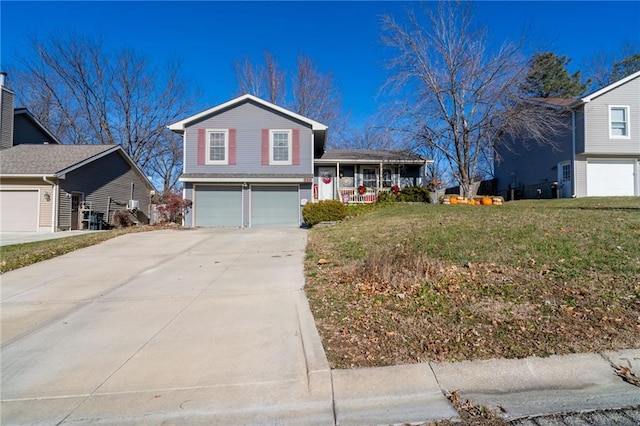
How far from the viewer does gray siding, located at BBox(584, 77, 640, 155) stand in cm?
1809

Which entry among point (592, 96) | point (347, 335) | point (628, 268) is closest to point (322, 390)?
point (347, 335)

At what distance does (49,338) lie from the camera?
4.10m

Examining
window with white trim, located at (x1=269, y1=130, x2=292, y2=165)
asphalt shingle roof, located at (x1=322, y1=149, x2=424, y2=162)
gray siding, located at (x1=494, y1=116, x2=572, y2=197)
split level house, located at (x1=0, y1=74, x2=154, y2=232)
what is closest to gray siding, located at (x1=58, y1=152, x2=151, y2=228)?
split level house, located at (x1=0, y1=74, x2=154, y2=232)

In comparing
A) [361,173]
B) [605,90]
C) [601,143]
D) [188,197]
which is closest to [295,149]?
[361,173]

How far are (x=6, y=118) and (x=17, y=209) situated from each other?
249 inches

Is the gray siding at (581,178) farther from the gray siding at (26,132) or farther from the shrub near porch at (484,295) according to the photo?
the gray siding at (26,132)

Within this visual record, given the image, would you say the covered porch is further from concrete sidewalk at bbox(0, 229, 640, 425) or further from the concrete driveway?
concrete sidewalk at bbox(0, 229, 640, 425)

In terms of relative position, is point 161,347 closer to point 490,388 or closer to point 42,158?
point 490,388

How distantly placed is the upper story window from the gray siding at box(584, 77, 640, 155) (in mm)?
190

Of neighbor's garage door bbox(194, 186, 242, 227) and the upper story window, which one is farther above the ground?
the upper story window

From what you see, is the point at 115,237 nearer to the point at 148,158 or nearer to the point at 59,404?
the point at 59,404

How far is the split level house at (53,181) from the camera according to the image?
16078mm

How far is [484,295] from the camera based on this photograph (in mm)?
4508

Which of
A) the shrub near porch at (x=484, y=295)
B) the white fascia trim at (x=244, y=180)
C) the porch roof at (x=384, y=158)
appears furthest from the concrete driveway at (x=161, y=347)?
the porch roof at (x=384, y=158)
